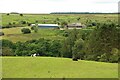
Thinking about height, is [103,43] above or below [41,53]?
above

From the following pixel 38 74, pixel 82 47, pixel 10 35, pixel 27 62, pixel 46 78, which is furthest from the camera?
pixel 10 35

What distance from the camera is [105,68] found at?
62.5 ft

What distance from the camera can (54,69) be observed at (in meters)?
18.2

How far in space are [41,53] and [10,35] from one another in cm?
3227

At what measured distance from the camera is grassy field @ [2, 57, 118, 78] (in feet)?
54.5

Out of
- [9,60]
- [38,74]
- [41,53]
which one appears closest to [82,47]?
[41,53]

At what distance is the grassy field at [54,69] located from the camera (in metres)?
16.6

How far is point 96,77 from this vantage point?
1611 centimetres

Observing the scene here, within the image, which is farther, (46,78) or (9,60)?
(9,60)

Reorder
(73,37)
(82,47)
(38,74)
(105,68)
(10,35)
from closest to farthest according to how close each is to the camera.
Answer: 1. (38,74)
2. (105,68)
3. (82,47)
4. (73,37)
5. (10,35)

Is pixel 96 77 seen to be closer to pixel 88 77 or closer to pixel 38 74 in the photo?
pixel 88 77

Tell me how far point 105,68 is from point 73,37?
3203 centimetres

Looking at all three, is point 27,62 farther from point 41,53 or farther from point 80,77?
point 41,53

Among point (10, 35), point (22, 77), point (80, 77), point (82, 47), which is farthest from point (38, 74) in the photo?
point (10, 35)
